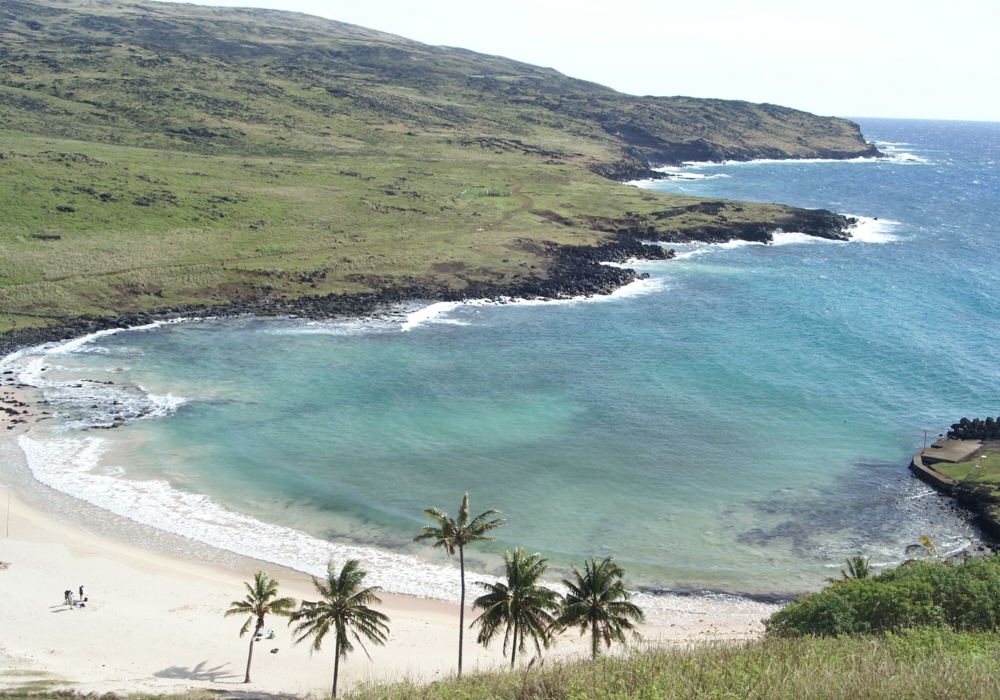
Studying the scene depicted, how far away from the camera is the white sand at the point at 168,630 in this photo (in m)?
35.0

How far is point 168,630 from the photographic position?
39.2m

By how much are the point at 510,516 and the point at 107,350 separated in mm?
51957

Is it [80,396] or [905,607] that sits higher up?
[80,396]

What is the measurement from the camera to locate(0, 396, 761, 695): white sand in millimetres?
35000

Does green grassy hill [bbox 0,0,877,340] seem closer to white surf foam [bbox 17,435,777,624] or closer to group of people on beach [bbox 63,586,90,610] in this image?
white surf foam [bbox 17,435,777,624]

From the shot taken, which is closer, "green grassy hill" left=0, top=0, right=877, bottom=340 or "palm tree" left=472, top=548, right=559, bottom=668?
"palm tree" left=472, top=548, right=559, bottom=668

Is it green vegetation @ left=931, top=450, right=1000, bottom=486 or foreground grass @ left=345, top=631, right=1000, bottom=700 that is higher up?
green vegetation @ left=931, top=450, right=1000, bottom=486

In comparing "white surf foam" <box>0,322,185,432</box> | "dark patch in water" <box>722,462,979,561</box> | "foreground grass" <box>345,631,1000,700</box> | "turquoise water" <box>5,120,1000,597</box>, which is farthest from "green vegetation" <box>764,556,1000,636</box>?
"white surf foam" <box>0,322,185,432</box>

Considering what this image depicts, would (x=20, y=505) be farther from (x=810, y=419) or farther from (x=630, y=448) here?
(x=810, y=419)

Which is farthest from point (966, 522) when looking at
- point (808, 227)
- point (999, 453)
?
point (808, 227)

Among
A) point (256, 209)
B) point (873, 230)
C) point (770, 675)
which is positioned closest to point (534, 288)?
point (256, 209)

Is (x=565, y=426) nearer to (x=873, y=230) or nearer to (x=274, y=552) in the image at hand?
(x=274, y=552)

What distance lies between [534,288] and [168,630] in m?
71.6

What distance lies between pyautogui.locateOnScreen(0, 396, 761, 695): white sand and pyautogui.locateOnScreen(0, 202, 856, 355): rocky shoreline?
4391 cm
